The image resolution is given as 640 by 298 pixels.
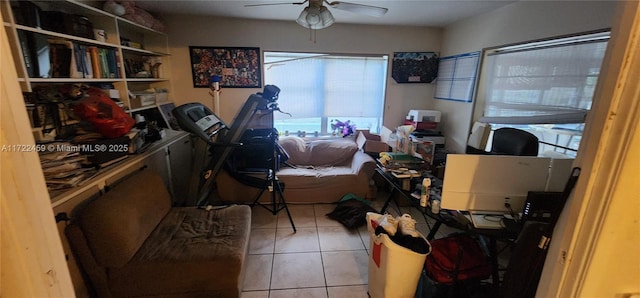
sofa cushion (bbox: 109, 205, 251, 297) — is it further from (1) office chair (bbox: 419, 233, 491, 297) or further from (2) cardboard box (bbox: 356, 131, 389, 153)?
(2) cardboard box (bbox: 356, 131, 389, 153)

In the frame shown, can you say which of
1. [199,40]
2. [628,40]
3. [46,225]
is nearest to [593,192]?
[628,40]

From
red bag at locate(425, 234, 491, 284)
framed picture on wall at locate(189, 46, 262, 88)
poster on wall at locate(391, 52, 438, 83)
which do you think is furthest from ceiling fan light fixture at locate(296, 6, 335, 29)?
poster on wall at locate(391, 52, 438, 83)

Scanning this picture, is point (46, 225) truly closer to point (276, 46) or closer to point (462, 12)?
point (276, 46)

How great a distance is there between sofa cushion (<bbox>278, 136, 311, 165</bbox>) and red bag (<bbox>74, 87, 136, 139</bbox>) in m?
1.87

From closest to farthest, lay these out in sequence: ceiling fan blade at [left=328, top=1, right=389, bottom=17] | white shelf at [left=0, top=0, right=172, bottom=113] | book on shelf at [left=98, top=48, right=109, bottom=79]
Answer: white shelf at [left=0, top=0, right=172, bottom=113]
ceiling fan blade at [left=328, top=1, right=389, bottom=17]
book on shelf at [left=98, top=48, right=109, bottom=79]

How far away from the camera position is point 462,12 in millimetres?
2875

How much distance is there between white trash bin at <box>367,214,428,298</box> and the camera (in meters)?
1.42

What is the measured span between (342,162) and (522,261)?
2449 millimetres

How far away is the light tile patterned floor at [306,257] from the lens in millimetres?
1865

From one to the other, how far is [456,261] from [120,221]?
198 cm

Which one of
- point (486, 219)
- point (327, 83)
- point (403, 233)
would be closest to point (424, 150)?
point (486, 219)

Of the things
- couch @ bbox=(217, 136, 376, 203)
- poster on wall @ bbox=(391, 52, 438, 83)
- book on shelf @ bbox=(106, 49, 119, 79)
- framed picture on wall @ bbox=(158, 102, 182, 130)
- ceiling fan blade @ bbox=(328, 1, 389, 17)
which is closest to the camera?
ceiling fan blade @ bbox=(328, 1, 389, 17)

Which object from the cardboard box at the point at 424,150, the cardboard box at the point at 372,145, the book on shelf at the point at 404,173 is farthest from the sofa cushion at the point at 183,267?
the cardboard box at the point at 372,145

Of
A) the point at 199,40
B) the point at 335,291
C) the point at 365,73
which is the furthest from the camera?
the point at 365,73
